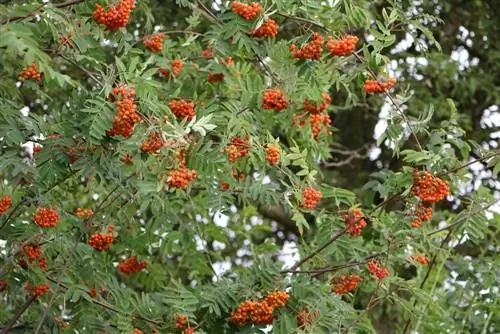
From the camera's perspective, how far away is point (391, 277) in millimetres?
3920

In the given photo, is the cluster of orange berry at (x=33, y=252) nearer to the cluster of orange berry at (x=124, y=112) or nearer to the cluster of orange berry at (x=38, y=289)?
the cluster of orange berry at (x=38, y=289)

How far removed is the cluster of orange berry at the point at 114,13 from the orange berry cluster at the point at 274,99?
1.96 ft

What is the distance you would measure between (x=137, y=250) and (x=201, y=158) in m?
1.13

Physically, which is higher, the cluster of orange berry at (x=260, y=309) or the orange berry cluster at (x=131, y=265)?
the cluster of orange berry at (x=260, y=309)

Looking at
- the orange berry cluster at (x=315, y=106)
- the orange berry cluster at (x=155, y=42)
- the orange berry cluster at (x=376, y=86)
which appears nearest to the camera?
the orange berry cluster at (x=376, y=86)

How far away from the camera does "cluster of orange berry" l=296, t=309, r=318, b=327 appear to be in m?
3.54

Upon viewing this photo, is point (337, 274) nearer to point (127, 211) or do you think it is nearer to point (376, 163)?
point (127, 211)

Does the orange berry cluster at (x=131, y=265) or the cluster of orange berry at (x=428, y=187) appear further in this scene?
the orange berry cluster at (x=131, y=265)

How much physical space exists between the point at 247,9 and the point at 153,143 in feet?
2.04

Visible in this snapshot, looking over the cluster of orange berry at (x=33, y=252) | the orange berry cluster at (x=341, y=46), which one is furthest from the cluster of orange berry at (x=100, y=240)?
the orange berry cluster at (x=341, y=46)

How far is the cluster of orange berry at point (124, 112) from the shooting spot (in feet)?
10.1

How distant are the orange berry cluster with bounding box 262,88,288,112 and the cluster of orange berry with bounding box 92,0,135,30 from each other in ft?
1.96

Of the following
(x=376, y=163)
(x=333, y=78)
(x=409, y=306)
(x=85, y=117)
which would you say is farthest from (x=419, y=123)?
(x=376, y=163)

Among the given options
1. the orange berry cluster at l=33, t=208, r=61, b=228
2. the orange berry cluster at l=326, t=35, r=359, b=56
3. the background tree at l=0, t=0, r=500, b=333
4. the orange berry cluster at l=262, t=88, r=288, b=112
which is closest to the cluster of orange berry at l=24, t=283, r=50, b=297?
the background tree at l=0, t=0, r=500, b=333
